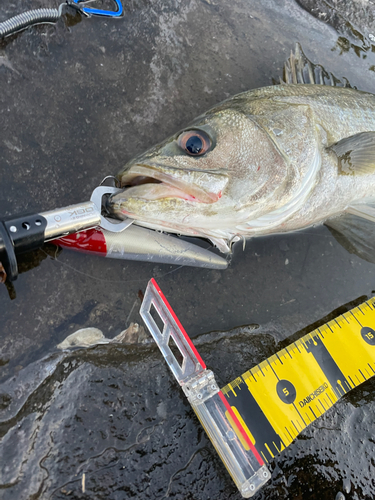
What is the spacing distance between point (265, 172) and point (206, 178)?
42 cm

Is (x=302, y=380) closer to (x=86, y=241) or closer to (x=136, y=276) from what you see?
(x=136, y=276)

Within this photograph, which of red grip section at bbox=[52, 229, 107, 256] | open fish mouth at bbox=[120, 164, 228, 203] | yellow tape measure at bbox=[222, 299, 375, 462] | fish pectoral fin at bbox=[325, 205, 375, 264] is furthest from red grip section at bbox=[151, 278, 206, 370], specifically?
fish pectoral fin at bbox=[325, 205, 375, 264]

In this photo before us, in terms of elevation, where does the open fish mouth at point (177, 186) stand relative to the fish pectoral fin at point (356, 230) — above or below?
above

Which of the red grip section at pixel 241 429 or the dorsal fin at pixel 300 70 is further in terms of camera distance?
the dorsal fin at pixel 300 70

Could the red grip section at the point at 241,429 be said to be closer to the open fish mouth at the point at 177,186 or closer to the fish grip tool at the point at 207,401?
the fish grip tool at the point at 207,401

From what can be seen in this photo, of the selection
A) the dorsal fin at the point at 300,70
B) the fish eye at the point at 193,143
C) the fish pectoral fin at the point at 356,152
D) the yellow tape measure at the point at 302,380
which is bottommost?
the yellow tape measure at the point at 302,380

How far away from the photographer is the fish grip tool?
5.90ft

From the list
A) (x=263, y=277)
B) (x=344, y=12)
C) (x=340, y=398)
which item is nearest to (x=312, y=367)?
(x=340, y=398)

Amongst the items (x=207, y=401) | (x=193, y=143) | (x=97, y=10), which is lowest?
(x=207, y=401)

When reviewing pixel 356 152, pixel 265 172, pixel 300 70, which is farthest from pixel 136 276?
pixel 300 70

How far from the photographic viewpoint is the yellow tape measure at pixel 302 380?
2020mm

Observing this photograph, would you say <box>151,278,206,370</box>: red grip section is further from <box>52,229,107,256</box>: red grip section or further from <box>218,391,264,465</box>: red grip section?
<box>52,229,107,256</box>: red grip section

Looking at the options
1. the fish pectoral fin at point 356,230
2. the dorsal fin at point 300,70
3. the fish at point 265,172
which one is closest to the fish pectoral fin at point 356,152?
the fish at point 265,172

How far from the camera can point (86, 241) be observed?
1957mm
